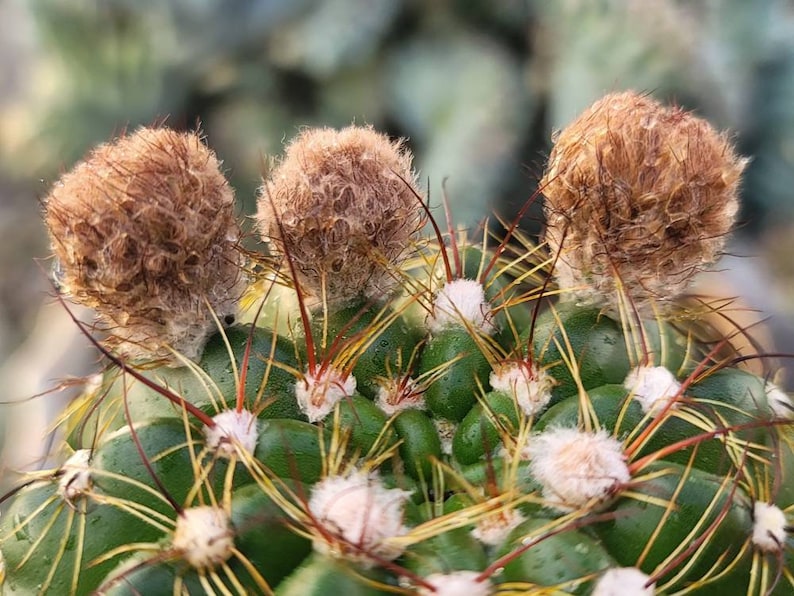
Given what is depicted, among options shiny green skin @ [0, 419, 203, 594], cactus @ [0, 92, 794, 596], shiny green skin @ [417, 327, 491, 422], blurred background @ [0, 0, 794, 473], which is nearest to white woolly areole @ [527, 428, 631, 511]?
cactus @ [0, 92, 794, 596]

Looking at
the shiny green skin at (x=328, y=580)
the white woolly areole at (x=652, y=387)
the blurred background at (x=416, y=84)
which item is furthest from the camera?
the blurred background at (x=416, y=84)

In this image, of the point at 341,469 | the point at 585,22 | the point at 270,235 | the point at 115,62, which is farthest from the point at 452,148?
the point at 341,469

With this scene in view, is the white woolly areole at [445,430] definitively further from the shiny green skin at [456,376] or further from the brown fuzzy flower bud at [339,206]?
the brown fuzzy flower bud at [339,206]

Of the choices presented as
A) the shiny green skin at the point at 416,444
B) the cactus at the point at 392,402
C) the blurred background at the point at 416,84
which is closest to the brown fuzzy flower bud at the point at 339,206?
the cactus at the point at 392,402

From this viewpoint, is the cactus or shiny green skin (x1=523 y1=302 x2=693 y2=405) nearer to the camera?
the cactus

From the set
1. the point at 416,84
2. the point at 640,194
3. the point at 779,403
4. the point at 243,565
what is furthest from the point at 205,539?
the point at 416,84

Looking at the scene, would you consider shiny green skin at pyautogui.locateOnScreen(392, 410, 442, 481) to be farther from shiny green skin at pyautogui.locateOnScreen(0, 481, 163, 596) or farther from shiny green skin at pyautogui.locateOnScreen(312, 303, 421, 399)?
shiny green skin at pyautogui.locateOnScreen(0, 481, 163, 596)
